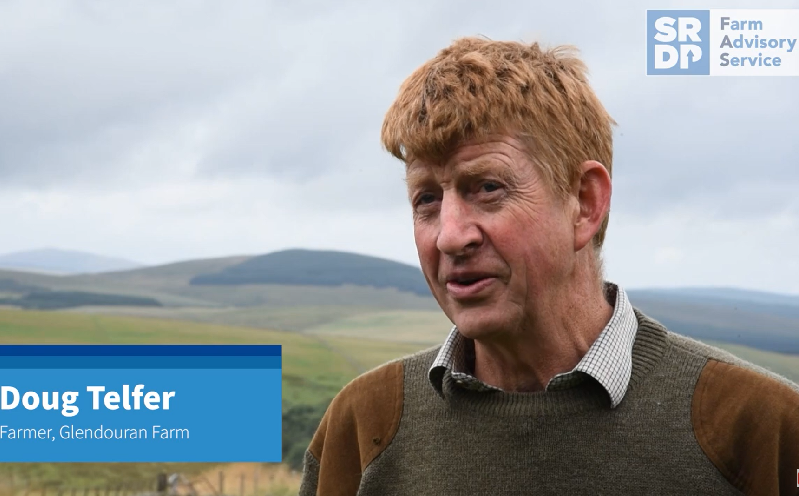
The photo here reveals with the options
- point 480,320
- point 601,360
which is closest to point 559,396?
point 601,360

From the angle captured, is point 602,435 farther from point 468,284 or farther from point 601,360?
point 468,284

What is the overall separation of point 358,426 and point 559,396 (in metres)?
0.56

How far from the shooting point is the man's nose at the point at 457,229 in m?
1.99

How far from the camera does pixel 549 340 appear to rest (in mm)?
2170

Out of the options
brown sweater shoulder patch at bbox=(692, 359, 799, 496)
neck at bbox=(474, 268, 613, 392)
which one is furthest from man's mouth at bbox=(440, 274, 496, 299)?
brown sweater shoulder patch at bbox=(692, 359, 799, 496)

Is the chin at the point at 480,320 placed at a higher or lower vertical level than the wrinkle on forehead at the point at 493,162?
lower

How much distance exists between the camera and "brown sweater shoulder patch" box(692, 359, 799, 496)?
1948 mm

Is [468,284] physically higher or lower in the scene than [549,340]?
higher

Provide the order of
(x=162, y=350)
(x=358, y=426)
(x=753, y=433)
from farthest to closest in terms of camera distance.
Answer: (x=162, y=350) → (x=358, y=426) → (x=753, y=433)

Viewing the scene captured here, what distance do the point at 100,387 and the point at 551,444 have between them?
718 cm

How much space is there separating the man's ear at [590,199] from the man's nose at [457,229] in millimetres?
264

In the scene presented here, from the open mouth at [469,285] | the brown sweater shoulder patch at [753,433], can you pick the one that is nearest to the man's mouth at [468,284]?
the open mouth at [469,285]

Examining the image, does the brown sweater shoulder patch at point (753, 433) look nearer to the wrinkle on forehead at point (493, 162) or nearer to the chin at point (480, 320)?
the chin at point (480, 320)

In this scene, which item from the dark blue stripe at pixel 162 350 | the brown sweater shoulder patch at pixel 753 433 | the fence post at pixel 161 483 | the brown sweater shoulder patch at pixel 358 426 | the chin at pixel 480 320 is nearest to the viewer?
the brown sweater shoulder patch at pixel 753 433
